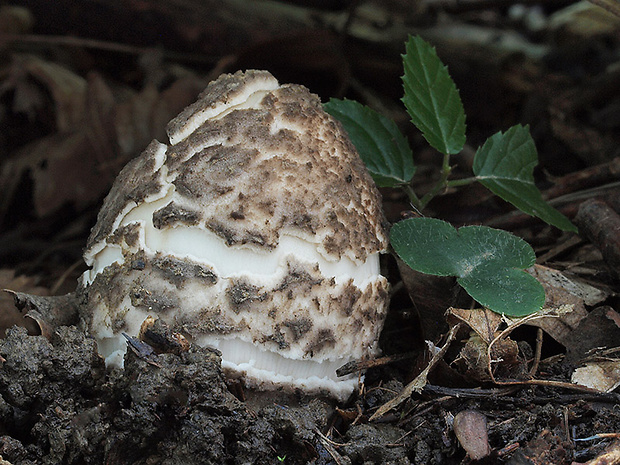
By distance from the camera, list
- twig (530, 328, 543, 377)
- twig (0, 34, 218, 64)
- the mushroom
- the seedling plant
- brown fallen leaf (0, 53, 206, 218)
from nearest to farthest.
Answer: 1. the mushroom
2. twig (530, 328, 543, 377)
3. the seedling plant
4. brown fallen leaf (0, 53, 206, 218)
5. twig (0, 34, 218, 64)

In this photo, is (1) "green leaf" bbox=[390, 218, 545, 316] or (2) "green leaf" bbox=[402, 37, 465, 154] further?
(2) "green leaf" bbox=[402, 37, 465, 154]

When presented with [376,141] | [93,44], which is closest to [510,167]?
[376,141]

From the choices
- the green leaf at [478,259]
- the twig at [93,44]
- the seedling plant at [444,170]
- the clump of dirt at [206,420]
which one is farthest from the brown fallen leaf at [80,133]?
the green leaf at [478,259]

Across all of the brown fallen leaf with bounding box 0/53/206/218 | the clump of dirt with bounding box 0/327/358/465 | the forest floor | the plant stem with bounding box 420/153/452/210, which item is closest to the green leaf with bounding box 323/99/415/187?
the plant stem with bounding box 420/153/452/210

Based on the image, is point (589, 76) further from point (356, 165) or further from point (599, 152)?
point (356, 165)

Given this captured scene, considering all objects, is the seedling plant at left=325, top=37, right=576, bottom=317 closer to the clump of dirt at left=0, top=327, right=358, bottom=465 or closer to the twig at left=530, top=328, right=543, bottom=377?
the twig at left=530, top=328, right=543, bottom=377

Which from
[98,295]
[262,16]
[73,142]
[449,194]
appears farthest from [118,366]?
[262,16]

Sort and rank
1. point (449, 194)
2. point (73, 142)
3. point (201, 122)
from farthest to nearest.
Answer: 1. point (73, 142)
2. point (449, 194)
3. point (201, 122)
